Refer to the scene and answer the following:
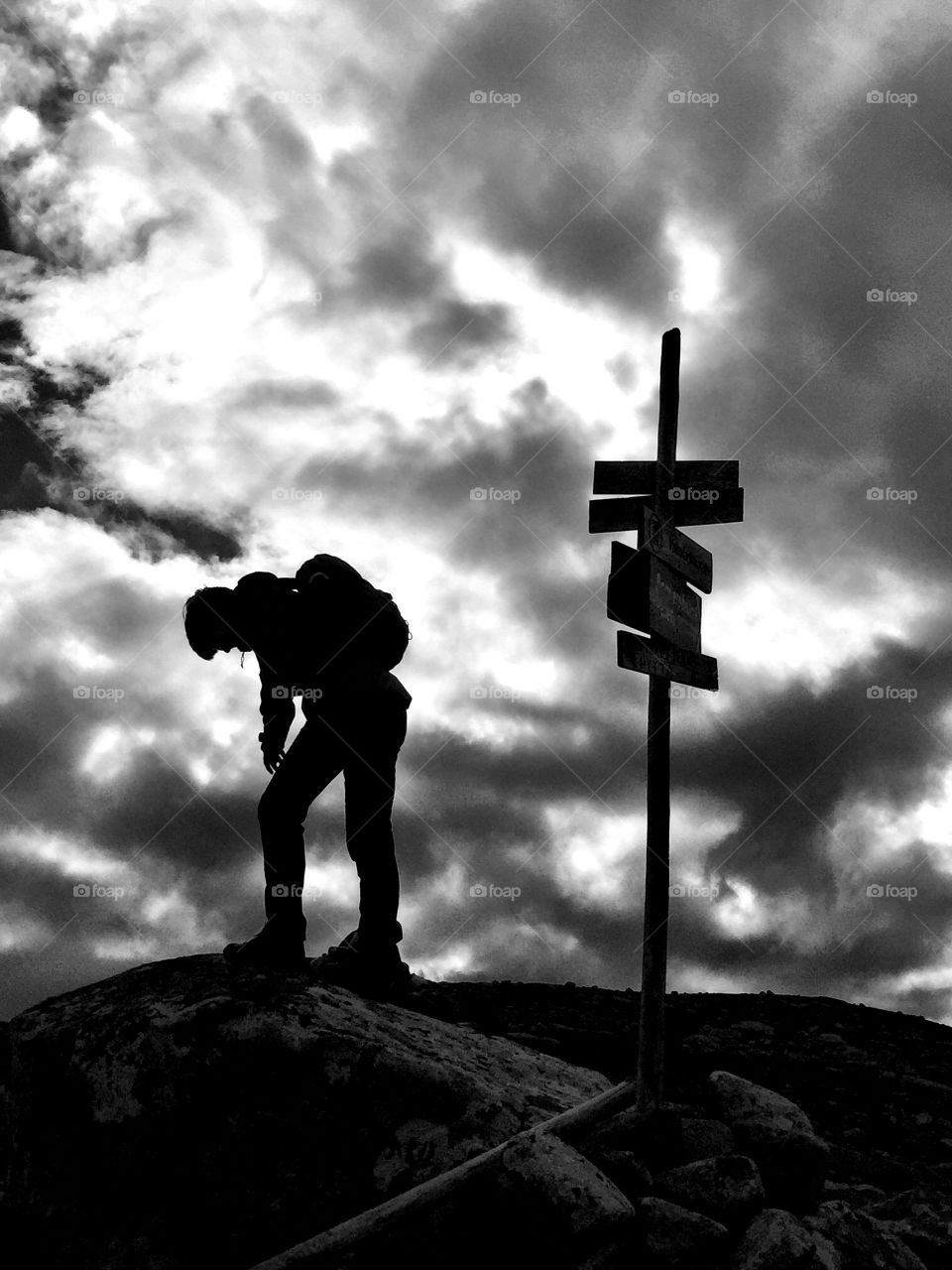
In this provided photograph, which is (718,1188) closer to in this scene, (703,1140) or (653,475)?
(703,1140)

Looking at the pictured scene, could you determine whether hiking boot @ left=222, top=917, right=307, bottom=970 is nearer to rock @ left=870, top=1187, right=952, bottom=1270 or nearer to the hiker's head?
the hiker's head

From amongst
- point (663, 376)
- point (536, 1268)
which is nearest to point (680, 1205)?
point (536, 1268)

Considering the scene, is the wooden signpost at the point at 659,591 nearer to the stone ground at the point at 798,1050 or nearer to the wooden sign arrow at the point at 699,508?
the wooden sign arrow at the point at 699,508

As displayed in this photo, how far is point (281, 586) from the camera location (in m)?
6.77

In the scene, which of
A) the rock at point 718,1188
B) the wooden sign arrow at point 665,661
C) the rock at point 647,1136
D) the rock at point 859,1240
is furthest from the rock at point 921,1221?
the wooden sign arrow at point 665,661

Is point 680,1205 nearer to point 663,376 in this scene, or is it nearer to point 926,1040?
point 663,376

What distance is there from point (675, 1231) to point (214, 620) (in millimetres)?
4388

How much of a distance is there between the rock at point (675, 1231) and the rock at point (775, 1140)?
822 millimetres

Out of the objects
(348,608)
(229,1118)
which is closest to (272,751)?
(348,608)

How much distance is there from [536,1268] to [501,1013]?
579 centimetres

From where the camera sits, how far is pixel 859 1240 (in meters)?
5.19

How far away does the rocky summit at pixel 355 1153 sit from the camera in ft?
15.6

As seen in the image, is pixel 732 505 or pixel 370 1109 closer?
pixel 370 1109

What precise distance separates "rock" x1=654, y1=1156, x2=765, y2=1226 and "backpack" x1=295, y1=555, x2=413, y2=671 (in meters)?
3.41
